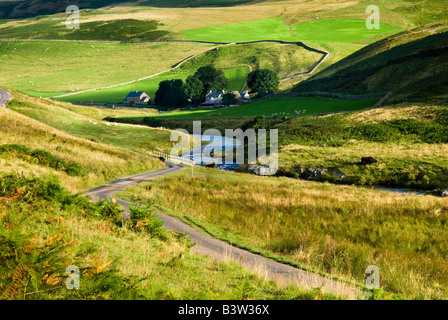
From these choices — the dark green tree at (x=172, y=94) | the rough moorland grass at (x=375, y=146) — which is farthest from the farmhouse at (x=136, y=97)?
the rough moorland grass at (x=375, y=146)

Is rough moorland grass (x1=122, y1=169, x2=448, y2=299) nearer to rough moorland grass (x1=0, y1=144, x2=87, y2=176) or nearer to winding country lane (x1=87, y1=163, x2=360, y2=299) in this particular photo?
winding country lane (x1=87, y1=163, x2=360, y2=299)

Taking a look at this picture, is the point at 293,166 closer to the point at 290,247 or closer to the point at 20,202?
the point at 290,247

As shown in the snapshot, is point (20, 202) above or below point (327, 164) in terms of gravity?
above

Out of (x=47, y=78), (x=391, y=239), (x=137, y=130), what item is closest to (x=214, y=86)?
(x=137, y=130)

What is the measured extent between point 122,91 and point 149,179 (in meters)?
145

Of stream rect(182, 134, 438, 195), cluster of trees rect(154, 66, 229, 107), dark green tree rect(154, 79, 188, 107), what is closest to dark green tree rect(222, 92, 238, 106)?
cluster of trees rect(154, 66, 229, 107)

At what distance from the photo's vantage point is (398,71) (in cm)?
9788

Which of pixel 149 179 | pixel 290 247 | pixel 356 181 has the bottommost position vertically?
pixel 356 181

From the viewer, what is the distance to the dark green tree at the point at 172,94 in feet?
478

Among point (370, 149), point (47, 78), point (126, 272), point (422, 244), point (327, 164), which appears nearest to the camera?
point (126, 272)

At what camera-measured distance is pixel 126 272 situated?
8867 millimetres

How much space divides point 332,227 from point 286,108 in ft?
270

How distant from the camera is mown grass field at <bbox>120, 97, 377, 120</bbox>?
88.9 metres

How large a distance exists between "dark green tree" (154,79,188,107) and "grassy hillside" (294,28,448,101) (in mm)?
47677
